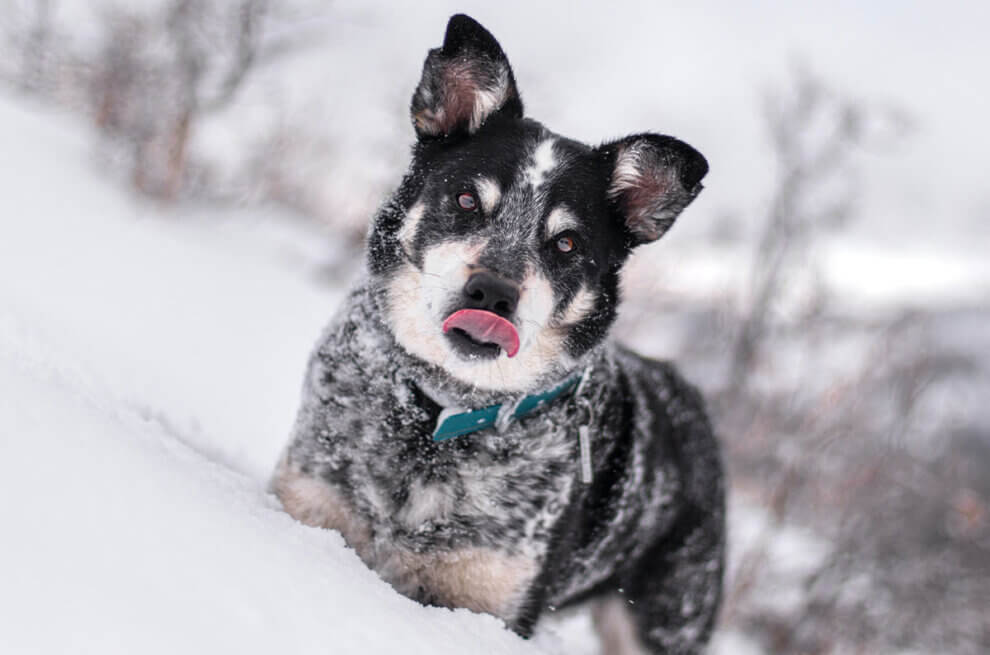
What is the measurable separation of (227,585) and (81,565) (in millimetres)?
326

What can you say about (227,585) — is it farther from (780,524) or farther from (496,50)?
(780,524)

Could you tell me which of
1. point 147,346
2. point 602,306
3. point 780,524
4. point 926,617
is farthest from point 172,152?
point 926,617

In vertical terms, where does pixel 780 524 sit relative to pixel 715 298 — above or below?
below

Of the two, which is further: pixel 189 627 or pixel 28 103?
pixel 28 103

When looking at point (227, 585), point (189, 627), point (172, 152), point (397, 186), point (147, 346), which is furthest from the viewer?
point (172, 152)

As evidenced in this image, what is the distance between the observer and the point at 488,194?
10.4ft

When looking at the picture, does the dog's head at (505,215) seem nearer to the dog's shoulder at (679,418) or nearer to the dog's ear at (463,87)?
the dog's ear at (463,87)

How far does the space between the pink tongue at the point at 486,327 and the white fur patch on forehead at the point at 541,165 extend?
738 millimetres

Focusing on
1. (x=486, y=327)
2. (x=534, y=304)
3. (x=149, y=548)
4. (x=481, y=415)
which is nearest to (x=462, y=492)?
(x=481, y=415)

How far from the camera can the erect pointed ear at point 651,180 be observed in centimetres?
326

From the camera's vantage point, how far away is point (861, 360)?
32.8ft

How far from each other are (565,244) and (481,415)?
2.78 ft

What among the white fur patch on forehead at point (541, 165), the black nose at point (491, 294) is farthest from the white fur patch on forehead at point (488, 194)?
the black nose at point (491, 294)

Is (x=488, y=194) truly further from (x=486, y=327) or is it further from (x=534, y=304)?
(x=486, y=327)
